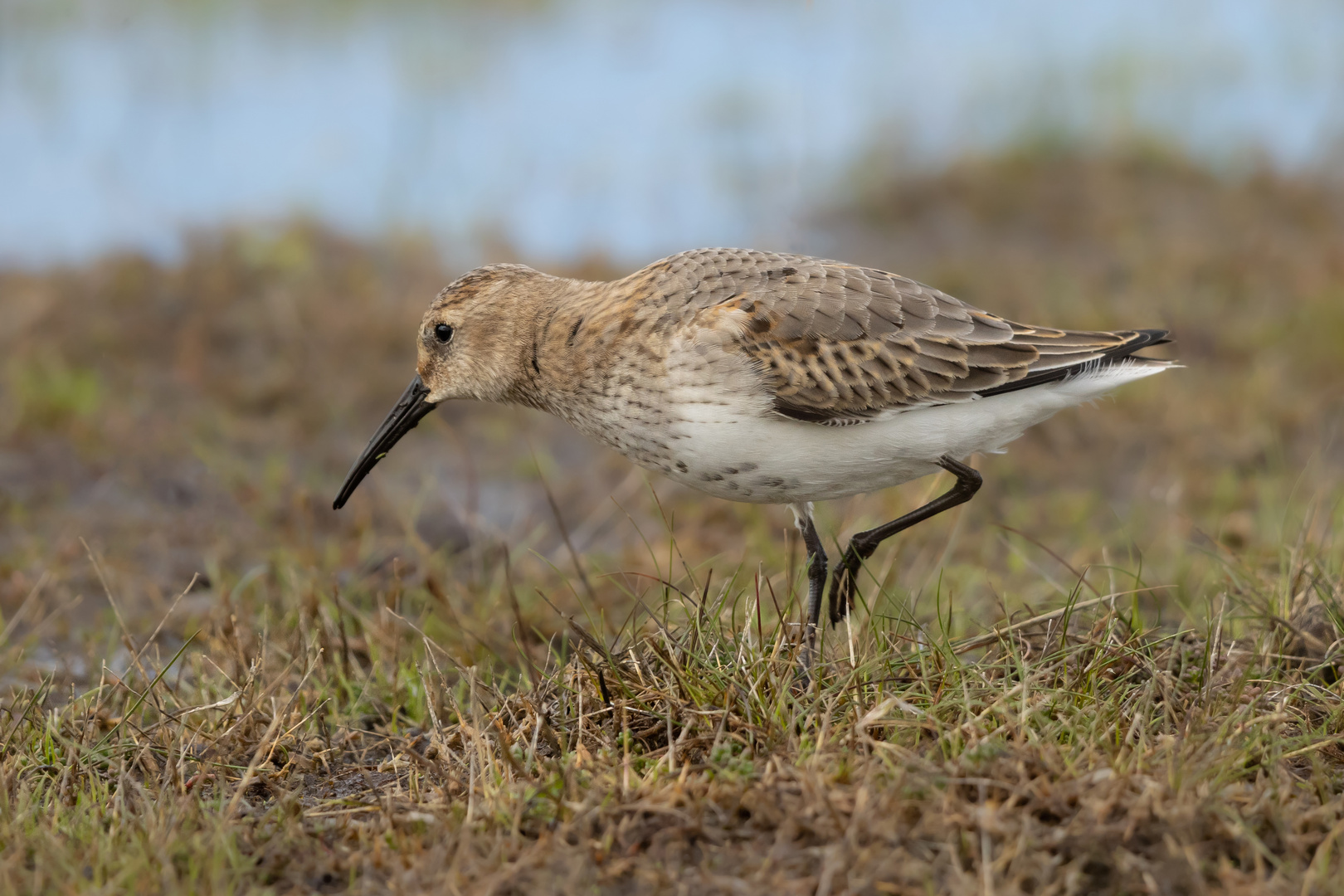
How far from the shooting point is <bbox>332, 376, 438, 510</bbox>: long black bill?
5.83 meters

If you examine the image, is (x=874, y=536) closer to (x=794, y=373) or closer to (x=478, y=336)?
(x=794, y=373)

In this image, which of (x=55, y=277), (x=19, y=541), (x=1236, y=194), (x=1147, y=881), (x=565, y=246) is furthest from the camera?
(x=1236, y=194)

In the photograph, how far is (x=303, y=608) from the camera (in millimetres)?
5562

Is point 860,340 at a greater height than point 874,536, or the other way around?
point 860,340

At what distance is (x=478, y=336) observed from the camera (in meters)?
5.55

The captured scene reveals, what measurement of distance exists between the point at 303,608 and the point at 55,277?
5802 millimetres

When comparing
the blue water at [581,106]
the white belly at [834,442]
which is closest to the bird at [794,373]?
the white belly at [834,442]

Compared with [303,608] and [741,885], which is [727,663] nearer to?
[741,885]

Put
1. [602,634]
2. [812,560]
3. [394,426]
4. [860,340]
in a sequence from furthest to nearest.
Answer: [394,426] → [812,560] → [860,340] → [602,634]

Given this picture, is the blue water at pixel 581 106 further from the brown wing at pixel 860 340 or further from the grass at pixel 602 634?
the brown wing at pixel 860 340

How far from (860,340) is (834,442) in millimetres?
409

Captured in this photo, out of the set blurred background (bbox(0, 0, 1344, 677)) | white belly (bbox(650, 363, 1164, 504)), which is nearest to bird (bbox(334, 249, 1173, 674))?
white belly (bbox(650, 363, 1164, 504))

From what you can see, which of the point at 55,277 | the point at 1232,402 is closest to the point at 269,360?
the point at 55,277

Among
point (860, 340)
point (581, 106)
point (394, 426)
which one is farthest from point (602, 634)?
point (581, 106)
